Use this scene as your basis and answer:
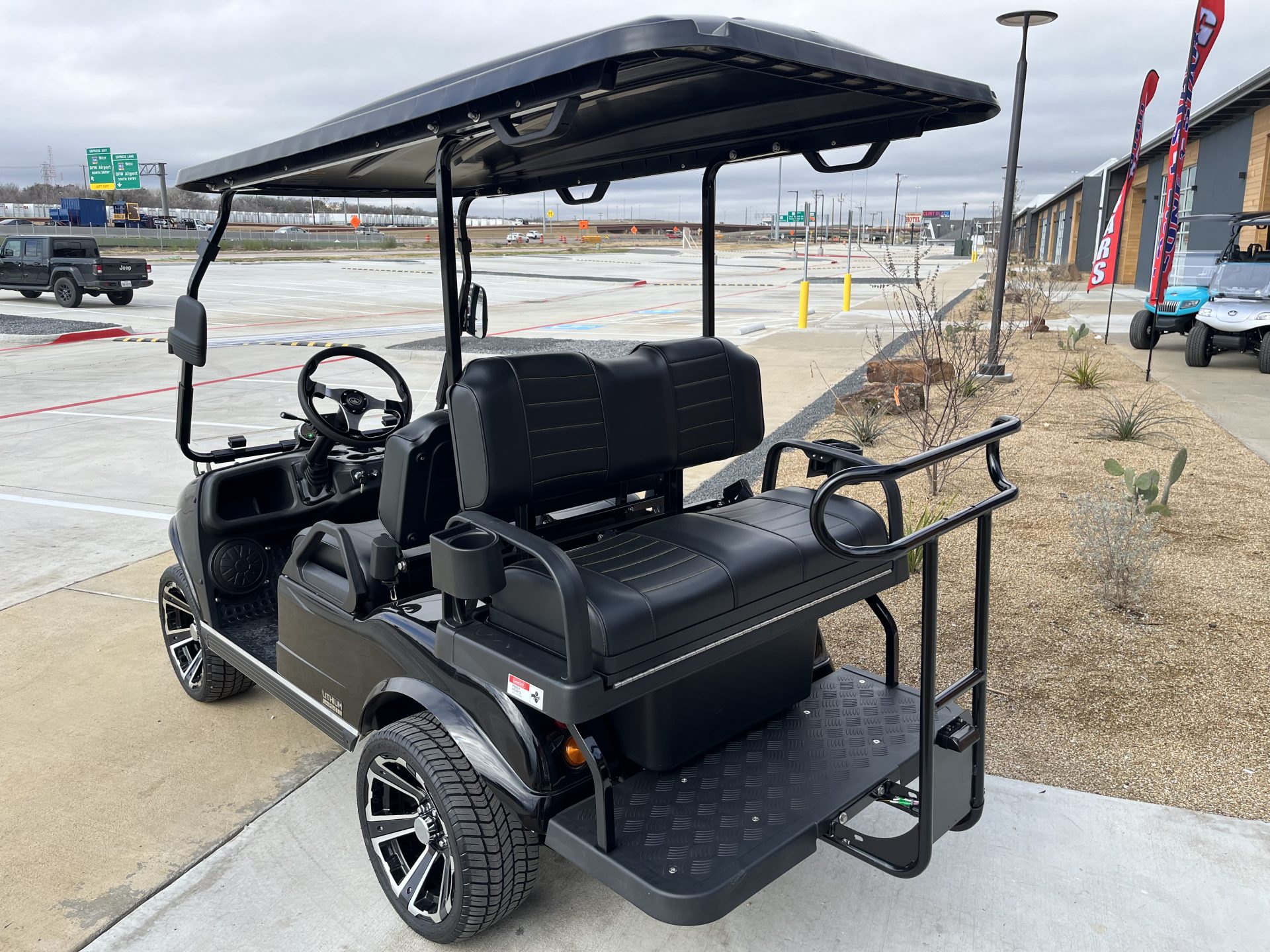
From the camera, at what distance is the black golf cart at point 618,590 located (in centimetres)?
202

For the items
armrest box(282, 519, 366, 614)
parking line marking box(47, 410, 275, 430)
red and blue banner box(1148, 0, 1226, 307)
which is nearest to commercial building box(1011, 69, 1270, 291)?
red and blue banner box(1148, 0, 1226, 307)

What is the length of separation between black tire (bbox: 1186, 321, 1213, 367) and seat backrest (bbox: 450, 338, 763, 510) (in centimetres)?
1090

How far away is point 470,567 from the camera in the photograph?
206 cm

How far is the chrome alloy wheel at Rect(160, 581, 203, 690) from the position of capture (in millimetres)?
3602

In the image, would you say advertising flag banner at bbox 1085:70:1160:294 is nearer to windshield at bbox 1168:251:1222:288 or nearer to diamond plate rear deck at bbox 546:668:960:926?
windshield at bbox 1168:251:1222:288

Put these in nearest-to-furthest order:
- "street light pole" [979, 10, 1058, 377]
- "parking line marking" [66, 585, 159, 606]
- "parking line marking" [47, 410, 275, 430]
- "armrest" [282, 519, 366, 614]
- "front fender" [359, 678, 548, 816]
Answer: "front fender" [359, 678, 548, 816], "armrest" [282, 519, 366, 614], "parking line marking" [66, 585, 159, 606], "parking line marking" [47, 410, 275, 430], "street light pole" [979, 10, 1058, 377]

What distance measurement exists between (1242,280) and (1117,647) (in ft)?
35.5

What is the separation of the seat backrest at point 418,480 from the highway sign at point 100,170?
59536 mm

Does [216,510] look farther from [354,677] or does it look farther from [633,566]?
[633,566]

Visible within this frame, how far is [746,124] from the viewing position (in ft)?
9.61

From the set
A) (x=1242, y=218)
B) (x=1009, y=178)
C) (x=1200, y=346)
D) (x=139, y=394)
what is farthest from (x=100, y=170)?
(x=1200, y=346)

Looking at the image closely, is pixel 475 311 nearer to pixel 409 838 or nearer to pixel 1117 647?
pixel 409 838

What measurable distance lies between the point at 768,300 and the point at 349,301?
10301 mm

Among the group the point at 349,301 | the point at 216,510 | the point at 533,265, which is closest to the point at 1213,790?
the point at 216,510
